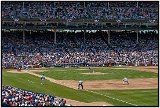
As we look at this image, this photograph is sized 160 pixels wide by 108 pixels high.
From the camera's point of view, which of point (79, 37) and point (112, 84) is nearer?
point (112, 84)

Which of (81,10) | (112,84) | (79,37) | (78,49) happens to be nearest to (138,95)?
(112,84)

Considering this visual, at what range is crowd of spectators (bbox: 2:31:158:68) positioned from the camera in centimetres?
7200

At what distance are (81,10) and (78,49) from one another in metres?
9.53

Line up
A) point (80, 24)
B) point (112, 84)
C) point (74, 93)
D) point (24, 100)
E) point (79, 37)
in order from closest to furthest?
point (24, 100), point (74, 93), point (112, 84), point (80, 24), point (79, 37)

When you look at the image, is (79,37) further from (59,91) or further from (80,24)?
(59,91)

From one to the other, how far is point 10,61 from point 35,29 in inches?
492

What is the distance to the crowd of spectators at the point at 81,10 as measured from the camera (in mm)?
79375

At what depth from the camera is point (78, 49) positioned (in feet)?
255

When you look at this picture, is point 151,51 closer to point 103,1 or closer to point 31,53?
point 103,1

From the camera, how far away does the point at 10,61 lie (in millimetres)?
69188

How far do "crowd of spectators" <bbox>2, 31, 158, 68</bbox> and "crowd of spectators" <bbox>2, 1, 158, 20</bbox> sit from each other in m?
4.71

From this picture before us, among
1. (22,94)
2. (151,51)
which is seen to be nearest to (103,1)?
(151,51)

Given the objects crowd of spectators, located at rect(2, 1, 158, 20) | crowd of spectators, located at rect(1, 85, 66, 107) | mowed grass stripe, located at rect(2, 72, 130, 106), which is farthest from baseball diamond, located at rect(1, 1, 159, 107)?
crowd of spectators, located at rect(1, 85, 66, 107)

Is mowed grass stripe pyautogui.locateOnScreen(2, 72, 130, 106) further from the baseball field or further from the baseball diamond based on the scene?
the baseball diamond
